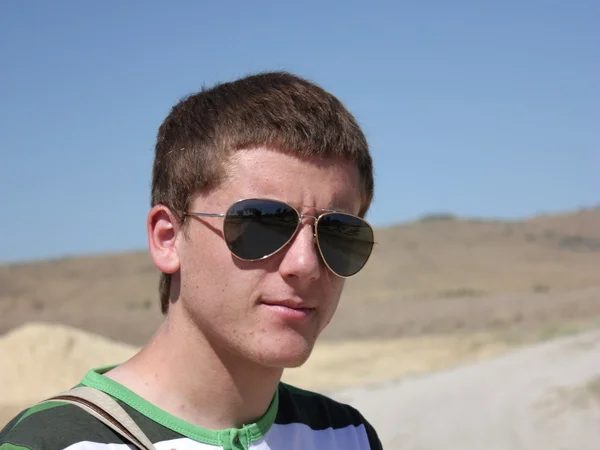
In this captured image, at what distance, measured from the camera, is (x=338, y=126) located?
6.82ft

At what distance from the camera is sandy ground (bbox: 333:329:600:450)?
826 cm

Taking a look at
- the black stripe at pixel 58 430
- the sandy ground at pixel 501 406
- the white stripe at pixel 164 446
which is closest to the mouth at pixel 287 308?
the white stripe at pixel 164 446

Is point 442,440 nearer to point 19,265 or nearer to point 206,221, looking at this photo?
point 206,221

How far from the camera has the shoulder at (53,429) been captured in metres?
1.62

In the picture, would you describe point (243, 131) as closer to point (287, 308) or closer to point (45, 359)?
point (287, 308)

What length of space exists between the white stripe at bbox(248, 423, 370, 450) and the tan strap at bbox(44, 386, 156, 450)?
0.40 m

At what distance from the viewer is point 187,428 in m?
1.88

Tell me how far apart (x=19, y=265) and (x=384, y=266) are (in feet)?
113

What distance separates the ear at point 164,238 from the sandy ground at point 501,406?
6882 millimetres

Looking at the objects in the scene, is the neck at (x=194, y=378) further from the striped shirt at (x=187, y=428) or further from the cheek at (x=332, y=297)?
the cheek at (x=332, y=297)

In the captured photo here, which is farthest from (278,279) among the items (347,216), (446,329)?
(446,329)

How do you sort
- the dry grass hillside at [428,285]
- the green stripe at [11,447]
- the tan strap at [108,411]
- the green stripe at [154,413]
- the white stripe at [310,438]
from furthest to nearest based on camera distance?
1. the dry grass hillside at [428,285]
2. the white stripe at [310,438]
3. the green stripe at [154,413]
4. the tan strap at [108,411]
5. the green stripe at [11,447]

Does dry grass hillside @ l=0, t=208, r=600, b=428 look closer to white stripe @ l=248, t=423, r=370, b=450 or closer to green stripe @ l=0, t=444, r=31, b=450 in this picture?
white stripe @ l=248, t=423, r=370, b=450

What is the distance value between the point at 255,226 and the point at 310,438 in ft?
2.24
